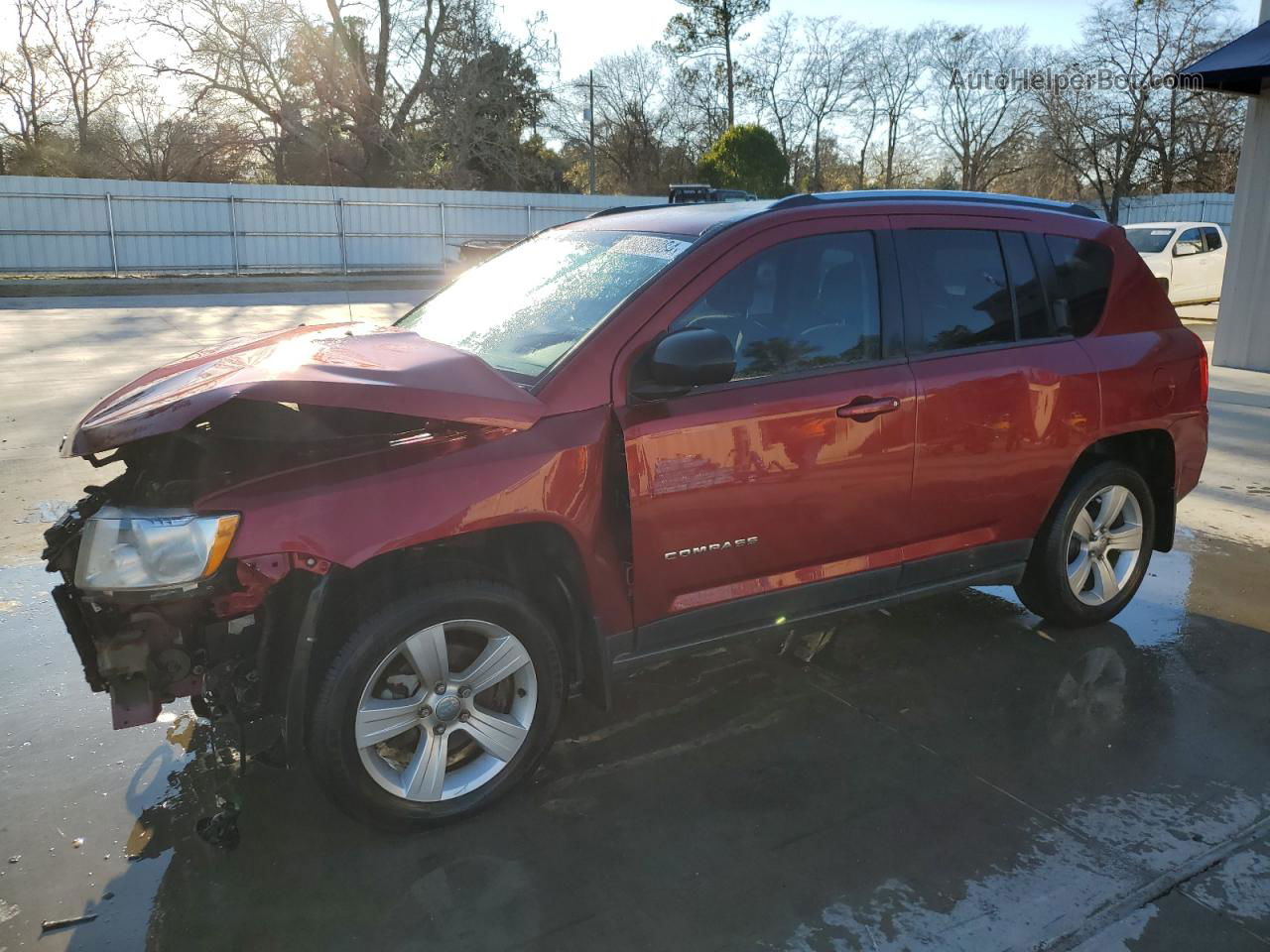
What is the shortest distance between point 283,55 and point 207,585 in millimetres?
33295

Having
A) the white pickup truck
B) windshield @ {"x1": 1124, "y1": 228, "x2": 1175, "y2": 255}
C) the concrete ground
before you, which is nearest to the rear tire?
the concrete ground

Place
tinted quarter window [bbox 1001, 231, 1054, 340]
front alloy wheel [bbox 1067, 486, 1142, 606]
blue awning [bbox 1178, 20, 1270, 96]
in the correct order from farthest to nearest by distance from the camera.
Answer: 1. blue awning [bbox 1178, 20, 1270, 96]
2. front alloy wheel [bbox 1067, 486, 1142, 606]
3. tinted quarter window [bbox 1001, 231, 1054, 340]

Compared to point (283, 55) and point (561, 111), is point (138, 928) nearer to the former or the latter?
point (283, 55)

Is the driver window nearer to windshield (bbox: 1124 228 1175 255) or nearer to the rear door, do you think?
the rear door

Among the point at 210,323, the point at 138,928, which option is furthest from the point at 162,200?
the point at 138,928

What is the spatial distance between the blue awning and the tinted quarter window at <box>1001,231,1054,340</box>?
7713mm

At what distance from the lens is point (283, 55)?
31250 mm

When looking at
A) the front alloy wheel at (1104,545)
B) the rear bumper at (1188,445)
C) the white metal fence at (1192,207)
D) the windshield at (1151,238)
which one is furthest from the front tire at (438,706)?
the white metal fence at (1192,207)

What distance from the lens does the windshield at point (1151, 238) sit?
17.8 metres

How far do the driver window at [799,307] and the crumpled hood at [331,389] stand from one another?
2.37ft

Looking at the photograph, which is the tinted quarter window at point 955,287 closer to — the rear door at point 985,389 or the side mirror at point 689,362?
the rear door at point 985,389

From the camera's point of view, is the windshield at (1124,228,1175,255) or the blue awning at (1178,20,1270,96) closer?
the blue awning at (1178,20,1270,96)

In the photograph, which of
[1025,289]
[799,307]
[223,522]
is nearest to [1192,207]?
[1025,289]

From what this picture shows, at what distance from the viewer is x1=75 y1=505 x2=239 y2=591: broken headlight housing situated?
2604 mm
